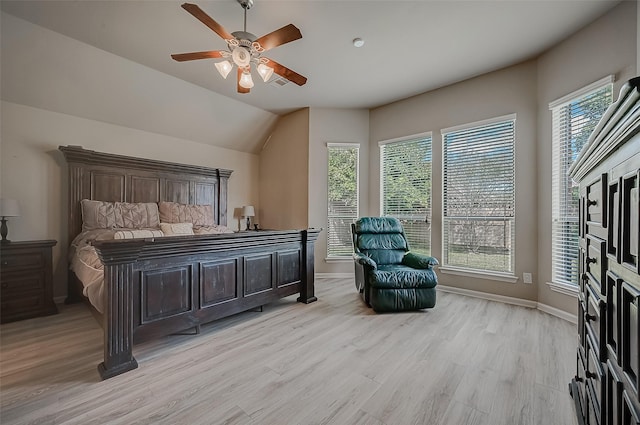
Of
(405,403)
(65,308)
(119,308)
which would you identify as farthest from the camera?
(65,308)

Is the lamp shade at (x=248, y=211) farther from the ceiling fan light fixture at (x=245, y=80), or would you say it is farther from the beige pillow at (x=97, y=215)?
the ceiling fan light fixture at (x=245, y=80)

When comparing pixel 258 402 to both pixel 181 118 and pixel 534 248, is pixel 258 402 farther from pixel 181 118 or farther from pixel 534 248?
pixel 181 118

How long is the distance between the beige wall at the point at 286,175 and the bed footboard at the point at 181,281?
1.76m

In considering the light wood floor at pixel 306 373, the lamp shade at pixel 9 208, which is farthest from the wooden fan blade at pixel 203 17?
the lamp shade at pixel 9 208

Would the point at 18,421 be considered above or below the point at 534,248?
below

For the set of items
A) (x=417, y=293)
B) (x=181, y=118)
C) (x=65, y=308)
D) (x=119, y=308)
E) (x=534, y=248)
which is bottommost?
Answer: (x=65, y=308)

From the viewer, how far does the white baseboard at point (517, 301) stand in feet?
9.62

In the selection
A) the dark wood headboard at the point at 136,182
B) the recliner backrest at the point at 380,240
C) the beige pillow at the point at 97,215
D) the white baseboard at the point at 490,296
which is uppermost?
the dark wood headboard at the point at 136,182

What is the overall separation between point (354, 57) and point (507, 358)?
11.6ft

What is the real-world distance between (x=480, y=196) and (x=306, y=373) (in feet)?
10.9

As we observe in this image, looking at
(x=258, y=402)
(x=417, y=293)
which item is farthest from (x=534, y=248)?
(x=258, y=402)

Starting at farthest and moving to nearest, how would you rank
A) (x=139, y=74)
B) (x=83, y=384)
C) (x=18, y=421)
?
(x=139, y=74) → (x=83, y=384) → (x=18, y=421)

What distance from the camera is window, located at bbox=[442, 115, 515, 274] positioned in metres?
3.58

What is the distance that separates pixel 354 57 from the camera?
3.35 m
